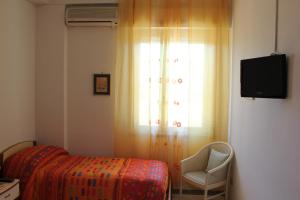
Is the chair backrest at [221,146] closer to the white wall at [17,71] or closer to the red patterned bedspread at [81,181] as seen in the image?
the red patterned bedspread at [81,181]

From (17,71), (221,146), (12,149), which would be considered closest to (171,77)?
(221,146)

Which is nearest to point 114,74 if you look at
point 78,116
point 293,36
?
point 78,116

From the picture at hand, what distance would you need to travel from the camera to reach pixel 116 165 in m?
3.11

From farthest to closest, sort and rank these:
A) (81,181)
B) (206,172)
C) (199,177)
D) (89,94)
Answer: (89,94) → (206,172) → (199,177) → (81,181)

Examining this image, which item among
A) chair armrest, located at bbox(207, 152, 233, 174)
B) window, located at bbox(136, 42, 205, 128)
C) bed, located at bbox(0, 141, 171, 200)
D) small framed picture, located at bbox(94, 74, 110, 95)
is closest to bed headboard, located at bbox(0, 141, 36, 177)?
bed, located at bbox(0, 141, 171, 200)

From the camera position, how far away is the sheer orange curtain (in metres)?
3.42

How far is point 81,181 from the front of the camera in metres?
2.73

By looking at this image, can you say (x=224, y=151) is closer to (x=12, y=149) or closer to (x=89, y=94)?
(x=89, y=94)

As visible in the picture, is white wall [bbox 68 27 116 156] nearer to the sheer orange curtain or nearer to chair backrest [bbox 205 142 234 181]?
the sheer orange curtain

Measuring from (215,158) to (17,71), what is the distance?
9.22 feet

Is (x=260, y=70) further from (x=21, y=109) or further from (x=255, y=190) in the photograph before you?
(x=21, y=109)

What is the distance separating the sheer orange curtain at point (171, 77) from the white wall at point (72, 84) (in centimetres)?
25

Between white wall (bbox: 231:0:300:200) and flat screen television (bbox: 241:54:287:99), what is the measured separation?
56 millimetres

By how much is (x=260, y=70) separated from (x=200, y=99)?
1493 mm
